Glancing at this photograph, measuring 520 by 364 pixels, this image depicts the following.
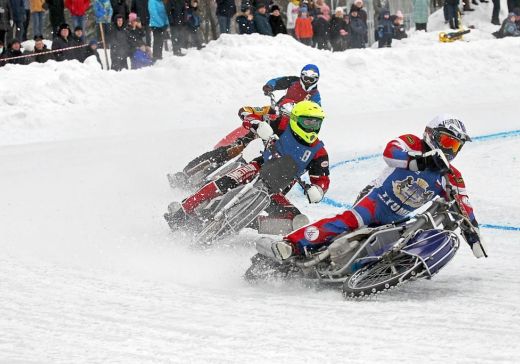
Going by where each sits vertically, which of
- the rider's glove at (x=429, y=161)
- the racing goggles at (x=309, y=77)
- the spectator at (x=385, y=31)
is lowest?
the spectator at (x=385, y=31)

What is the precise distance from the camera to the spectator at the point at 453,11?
27469mm

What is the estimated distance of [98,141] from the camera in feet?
59.3

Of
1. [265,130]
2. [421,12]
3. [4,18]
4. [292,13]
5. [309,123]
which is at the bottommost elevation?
[421,12]

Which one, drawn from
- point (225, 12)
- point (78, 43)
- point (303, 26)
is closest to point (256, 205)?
point (78, 43)

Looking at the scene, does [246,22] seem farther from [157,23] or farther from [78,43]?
[78,43]

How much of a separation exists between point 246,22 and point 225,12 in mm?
623

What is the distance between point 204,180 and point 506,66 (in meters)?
13.1

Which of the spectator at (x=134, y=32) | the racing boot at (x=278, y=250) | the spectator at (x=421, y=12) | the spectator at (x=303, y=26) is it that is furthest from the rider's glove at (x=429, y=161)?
the spectator at (x=421, y=12)

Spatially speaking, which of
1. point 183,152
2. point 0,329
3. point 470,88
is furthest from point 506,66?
point 0,329

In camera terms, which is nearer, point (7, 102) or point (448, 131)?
point (448, 131)

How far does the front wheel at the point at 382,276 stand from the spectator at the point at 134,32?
1445 cm

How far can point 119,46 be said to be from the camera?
2175 centimetres

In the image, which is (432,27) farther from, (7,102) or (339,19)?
(7,102)

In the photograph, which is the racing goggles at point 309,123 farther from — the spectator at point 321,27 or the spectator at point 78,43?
the spectator at point 321,27
